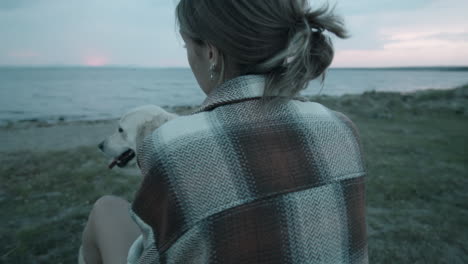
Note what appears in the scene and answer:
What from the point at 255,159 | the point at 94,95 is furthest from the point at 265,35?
the point at 94,95

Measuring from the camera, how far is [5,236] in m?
Answer: 3.38

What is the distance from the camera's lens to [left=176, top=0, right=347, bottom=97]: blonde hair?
3.57ft

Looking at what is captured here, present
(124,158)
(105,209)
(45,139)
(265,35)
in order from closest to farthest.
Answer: (265,35)
(105,209)
(124,158)
(45,139)

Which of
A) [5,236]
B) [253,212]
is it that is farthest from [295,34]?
[5,236]

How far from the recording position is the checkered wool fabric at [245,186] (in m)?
0.94

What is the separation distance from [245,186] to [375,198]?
395cm

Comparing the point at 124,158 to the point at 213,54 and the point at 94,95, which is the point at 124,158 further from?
the point at 94,95

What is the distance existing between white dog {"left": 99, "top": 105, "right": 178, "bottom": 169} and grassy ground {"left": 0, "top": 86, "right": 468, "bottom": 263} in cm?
106

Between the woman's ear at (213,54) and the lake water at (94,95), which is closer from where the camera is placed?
the woman's ear at (213,54)

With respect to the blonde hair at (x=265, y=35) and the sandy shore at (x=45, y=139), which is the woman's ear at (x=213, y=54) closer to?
the blonde hair at (x=265, y=35)

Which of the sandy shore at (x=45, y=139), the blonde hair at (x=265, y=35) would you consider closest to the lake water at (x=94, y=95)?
the blonde hair at (x=265, y=35)

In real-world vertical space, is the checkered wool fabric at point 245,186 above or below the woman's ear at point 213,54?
below

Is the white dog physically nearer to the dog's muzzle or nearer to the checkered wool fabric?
the dog's muzzle

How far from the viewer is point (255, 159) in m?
0.97
